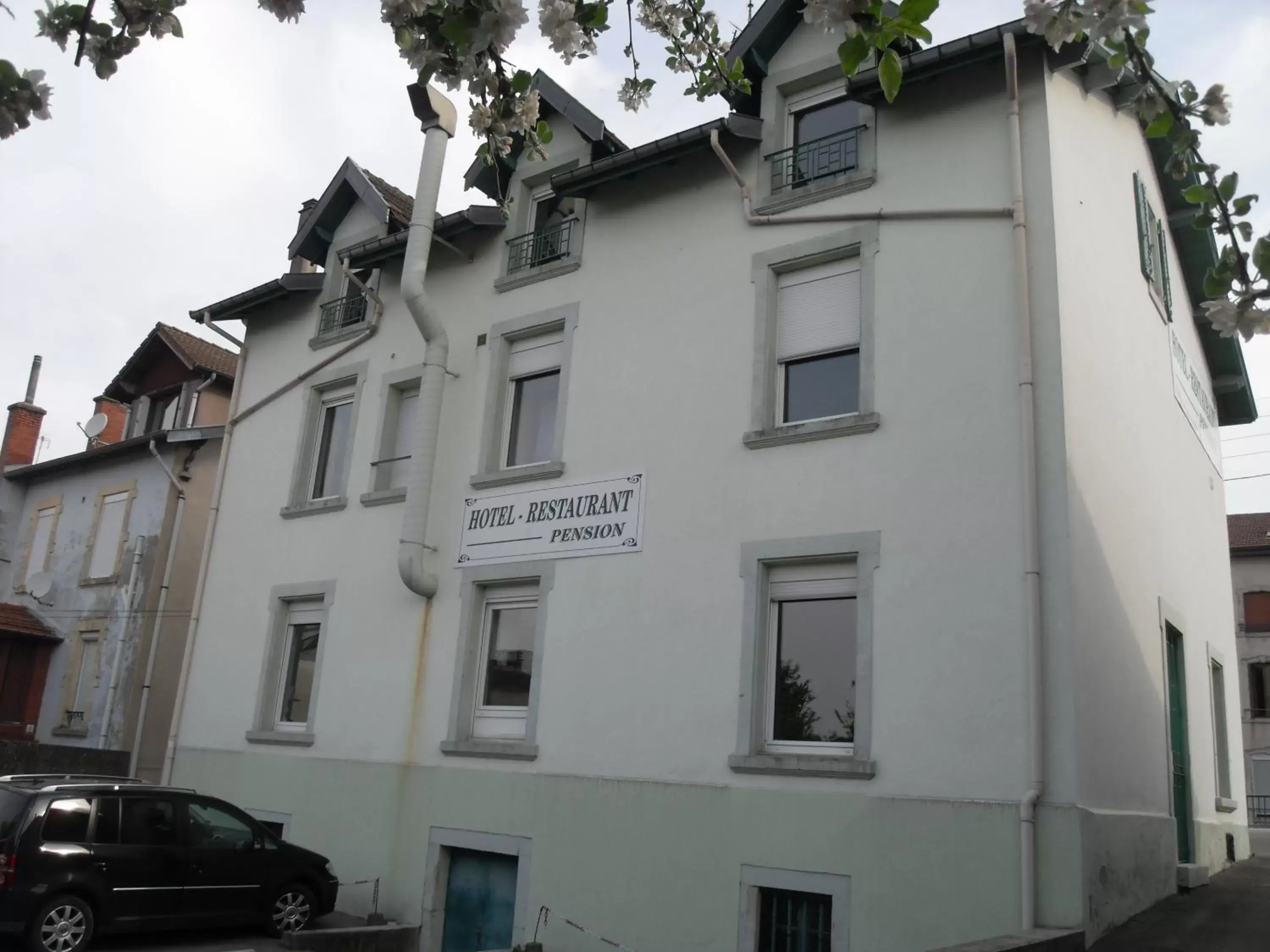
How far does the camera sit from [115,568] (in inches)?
803

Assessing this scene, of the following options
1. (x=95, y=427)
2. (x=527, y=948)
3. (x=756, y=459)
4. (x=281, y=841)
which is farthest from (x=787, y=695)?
(x=95, y=427)

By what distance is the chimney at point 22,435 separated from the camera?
82.5 ft

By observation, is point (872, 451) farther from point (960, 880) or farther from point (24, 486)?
point (24, 486)

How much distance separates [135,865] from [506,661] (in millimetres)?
3977

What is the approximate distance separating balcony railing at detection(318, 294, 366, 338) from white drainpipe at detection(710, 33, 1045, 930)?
636cm

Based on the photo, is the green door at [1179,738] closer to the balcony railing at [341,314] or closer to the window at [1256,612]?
the balcony railing at [341,314]

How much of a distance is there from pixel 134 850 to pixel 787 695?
6074 millimetres

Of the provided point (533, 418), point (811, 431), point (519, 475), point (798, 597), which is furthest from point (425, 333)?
point (798, 597)

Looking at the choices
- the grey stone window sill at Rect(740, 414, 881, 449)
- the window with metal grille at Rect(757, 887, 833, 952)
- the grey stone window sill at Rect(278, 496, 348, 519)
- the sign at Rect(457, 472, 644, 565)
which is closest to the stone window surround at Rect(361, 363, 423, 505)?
the grey stone window sill at Rect(278, 496, 348, 519)

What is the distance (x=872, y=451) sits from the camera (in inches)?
401

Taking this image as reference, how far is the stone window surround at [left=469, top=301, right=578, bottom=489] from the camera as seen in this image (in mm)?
12555

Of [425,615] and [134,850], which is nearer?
[134,850]

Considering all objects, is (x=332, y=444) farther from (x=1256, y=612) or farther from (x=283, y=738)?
(x=1256, y=612)

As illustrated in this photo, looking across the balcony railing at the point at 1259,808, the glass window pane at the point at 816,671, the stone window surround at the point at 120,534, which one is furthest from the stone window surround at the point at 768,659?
the balcony railing at the point at 1259,808
